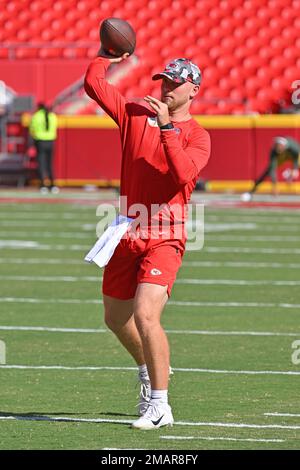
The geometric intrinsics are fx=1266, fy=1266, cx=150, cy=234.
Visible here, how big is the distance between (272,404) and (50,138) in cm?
1986

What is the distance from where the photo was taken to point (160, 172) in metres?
6.66

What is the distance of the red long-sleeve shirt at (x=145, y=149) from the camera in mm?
6660

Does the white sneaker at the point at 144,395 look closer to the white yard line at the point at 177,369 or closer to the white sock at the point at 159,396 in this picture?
the white sock at the point at 159,396

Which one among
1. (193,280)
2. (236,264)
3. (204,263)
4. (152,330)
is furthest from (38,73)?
(152,330)

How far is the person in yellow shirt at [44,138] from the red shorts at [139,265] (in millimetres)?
19830

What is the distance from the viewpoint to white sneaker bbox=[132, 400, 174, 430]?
6.57 meters

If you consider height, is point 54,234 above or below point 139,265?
below

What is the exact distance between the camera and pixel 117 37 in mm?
6809

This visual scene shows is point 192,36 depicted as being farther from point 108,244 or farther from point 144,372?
point 108,244

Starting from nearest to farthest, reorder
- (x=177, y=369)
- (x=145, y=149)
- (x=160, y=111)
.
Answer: (x=160, y=111)
(x=145, y=149)
(x=177, y=369)

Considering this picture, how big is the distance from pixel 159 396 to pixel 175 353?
2539mm

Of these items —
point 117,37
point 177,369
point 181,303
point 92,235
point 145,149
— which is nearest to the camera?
point 145,149

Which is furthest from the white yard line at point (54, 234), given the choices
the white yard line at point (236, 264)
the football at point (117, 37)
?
the football at point (117, 37)

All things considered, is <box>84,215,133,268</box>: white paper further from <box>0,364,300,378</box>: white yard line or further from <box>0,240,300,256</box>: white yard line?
<box>0,240,300,256</box>: white yard line
